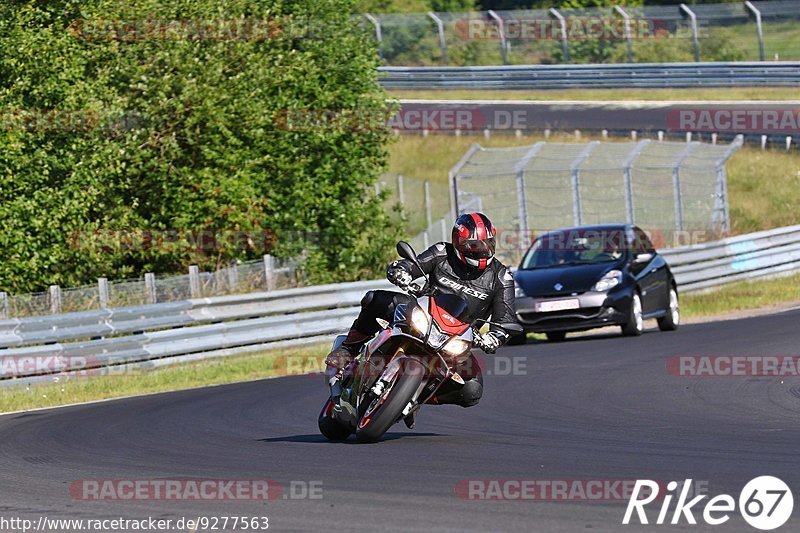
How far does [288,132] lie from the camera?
26141 millimetres

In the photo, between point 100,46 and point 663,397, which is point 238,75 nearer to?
point 100,46

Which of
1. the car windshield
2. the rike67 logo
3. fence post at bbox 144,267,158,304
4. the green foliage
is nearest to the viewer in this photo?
the rike67 logo

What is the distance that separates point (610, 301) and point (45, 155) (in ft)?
28.4

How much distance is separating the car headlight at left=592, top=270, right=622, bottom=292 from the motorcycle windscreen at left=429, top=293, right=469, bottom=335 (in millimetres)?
9465

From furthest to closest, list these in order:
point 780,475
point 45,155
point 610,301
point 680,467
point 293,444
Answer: point 45,155
point 610,301
point 293,444
point 680,467
point 780,475

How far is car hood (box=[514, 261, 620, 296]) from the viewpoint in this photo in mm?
19156

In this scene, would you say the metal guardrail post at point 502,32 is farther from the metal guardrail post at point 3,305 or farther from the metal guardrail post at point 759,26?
the metal guardrail post at point 3,305

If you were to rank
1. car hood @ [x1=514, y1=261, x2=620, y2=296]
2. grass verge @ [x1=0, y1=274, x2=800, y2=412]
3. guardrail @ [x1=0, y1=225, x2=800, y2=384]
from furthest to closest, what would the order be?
car hood @ [x1=514, y1=261, x2=620, y2=296], guardrail @ [x1=0, y1=225, x2=800, y2=384], grass verge @ [x1=0, y1=274, x2=800, y2=412]

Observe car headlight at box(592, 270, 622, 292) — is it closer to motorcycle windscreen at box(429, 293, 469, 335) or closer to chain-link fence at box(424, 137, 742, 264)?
chain-link fence at box(424, 137, 742, 264)

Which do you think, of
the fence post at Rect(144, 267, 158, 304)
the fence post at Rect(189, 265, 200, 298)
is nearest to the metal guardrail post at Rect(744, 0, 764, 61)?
the fence post at Rect(189, 265, 200, 298)

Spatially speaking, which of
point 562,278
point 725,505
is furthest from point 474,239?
point 562,278

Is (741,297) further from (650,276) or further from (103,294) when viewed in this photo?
(103,294)

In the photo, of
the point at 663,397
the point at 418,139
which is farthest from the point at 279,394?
the point at 418,139

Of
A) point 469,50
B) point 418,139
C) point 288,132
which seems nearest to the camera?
point 288,132
